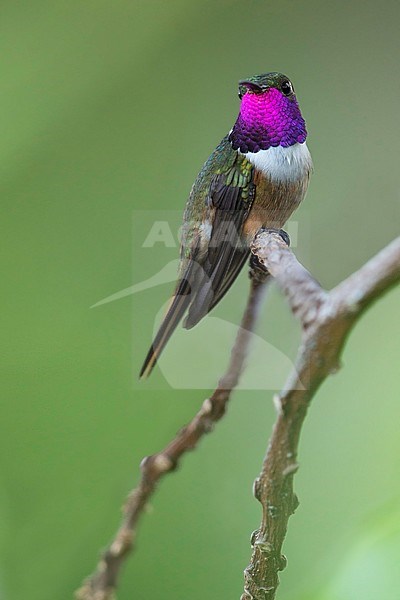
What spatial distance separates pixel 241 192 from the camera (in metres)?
0.89

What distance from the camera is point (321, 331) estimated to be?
491 millimetres

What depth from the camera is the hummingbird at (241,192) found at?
881mm

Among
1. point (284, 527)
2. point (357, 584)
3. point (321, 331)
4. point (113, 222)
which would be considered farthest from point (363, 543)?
point (113, 222)

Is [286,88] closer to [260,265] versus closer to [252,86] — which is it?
[252,86]

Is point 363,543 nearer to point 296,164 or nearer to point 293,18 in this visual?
point 296,164

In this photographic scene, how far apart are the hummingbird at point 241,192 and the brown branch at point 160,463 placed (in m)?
0.06

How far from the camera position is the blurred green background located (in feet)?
2.96

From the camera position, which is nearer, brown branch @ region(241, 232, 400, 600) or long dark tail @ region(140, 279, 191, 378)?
brown branch @ region(241, 232, 400, 600)

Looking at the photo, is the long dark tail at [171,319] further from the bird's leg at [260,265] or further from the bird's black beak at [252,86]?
the bird's black beak at [252,86]

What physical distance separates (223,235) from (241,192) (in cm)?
6

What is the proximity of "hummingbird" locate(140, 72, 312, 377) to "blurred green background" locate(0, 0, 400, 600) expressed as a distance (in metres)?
0.02

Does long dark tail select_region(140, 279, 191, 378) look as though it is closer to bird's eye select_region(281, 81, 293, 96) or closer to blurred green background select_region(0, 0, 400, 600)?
blurred green background select_region(0, 0, 400, 600)

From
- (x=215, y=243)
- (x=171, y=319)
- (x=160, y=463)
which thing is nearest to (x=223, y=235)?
(x=215, y=243)

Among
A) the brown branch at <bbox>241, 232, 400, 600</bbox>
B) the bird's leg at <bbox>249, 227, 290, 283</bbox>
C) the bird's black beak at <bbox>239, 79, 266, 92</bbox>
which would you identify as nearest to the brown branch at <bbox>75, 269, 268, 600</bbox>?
the bird's leg at <bbox>249, 227, 290, 283</bbox>
